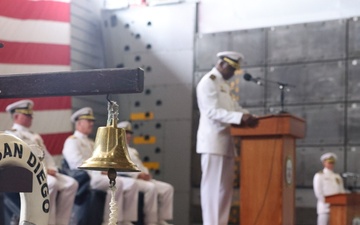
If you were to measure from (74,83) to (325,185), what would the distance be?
4.76 metres

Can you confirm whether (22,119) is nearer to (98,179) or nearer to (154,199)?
(98,179)

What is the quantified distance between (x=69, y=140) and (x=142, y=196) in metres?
0.88

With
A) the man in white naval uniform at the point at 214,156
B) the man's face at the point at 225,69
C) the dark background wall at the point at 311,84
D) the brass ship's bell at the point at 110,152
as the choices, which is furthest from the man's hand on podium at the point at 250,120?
the dark background wall at the point at 311,84

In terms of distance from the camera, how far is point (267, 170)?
414 centimetres

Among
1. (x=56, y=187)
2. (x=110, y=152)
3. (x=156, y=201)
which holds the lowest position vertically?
(x=156, y=201)

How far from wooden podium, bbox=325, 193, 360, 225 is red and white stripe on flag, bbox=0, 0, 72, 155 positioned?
302cm

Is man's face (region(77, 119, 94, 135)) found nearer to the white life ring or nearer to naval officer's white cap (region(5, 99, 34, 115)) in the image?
naval officer's white cap (region(5, 99, 34, 115))

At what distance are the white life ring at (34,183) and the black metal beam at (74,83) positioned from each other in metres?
0.18

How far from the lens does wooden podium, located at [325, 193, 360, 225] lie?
504 cm

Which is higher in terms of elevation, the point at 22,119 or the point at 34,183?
the point at 22,119

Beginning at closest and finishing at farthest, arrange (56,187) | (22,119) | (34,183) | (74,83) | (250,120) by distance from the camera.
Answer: (74,83), (34,183), (250,120), (56,187), (22,119)

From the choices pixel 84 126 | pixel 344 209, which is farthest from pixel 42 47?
pixel 344 209

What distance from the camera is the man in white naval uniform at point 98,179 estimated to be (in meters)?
5.42

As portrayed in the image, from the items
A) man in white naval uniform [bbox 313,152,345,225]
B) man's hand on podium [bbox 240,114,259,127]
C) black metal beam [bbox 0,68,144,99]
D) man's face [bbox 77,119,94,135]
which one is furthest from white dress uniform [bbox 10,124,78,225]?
black metal beam [bbox 0,68,144,99]
